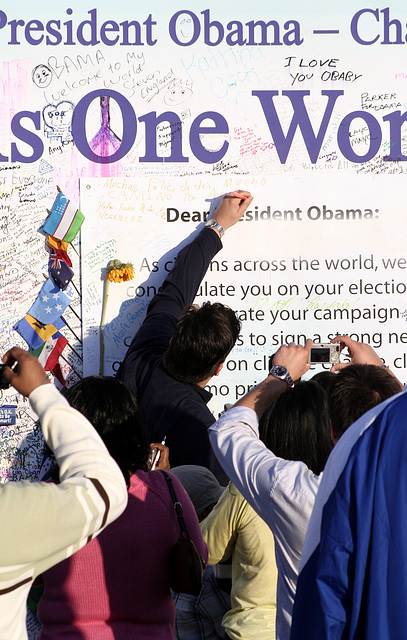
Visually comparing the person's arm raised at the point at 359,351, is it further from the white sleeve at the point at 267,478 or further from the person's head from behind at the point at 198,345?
the white sleeve at the point at 267,478

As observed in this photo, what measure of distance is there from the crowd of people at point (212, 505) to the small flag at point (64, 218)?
79cm

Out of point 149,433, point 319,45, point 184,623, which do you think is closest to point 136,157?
point 319,45

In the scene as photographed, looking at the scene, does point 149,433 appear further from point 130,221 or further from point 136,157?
point 136,157

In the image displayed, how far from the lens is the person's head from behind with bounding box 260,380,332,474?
1.92 meters

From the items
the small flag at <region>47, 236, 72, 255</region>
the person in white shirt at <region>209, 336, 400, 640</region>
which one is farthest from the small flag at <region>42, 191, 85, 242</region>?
the person in white shirt at <region>209, 336, 400, 640</region>

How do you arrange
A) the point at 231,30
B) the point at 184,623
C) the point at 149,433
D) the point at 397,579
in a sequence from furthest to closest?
the point at 231,30 < the point at 149,433 < the point at 184,623 < the point at 397,579

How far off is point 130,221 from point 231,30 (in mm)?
982

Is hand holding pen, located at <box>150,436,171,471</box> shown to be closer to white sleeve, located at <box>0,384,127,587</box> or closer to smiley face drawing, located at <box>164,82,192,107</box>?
white sleeve, located at <box>0,384,127,587</box>

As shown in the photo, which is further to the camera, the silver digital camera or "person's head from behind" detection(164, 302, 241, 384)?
the silver digital camera

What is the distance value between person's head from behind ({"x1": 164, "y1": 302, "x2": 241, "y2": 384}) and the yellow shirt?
29.3 inches

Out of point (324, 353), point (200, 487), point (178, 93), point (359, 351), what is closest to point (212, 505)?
point (200, 487)

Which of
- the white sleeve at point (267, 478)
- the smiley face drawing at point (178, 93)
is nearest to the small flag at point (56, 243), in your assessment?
the smiley face drawing at point (178, 93)

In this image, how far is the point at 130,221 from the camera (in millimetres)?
3322

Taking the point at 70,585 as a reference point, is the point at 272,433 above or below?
above
